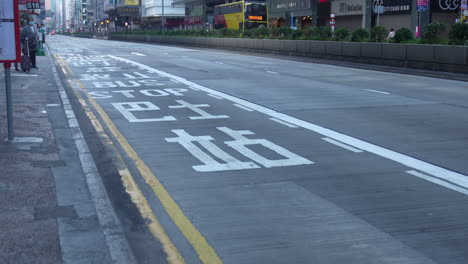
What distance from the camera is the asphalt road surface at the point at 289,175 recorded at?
5.07 meters

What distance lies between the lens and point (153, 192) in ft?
22.1

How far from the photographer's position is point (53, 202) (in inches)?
246

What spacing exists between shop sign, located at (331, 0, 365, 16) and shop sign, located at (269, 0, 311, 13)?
13.9 feet

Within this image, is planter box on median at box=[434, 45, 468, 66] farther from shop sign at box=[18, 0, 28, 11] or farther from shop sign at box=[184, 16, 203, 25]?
shop sign at box=[184, 16, 203, 25]

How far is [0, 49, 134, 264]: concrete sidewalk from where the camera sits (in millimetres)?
4876

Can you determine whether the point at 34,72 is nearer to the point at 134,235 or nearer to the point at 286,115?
the point at 286,115

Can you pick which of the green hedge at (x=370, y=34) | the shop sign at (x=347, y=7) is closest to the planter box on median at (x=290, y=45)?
the green hedge at (x=370, y=34)

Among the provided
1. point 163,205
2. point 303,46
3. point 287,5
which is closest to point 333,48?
point 303,46

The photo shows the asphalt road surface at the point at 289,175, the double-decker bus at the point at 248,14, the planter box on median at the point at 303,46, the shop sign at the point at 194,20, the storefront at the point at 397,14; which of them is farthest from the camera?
the shop sign at the point at 194,20

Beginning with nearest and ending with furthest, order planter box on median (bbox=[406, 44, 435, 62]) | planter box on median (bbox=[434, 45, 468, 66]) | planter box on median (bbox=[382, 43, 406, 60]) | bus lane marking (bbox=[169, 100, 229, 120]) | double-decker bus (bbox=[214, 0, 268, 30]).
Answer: bus lane marking (bbox=[169, 100, 229, 120]), planter box on median (bbox=[434, 45, 468, 66]), planter box on median (bbox=[406, 44, 435, 62]), planter box on median (bbox=[382, 43, 406, 60]), double-decker bus (bbox=[214, 0, 268, 30])

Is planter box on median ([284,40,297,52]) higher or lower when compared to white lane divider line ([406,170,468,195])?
higher

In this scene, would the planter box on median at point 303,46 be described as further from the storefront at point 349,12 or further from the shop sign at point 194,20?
the shop sign at point 194,20

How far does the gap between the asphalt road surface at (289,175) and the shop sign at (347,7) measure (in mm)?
37309

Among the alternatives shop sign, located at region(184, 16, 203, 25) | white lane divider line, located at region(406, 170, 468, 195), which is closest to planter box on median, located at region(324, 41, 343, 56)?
white lane divider line, located at region(406, 170, 468, 195)
